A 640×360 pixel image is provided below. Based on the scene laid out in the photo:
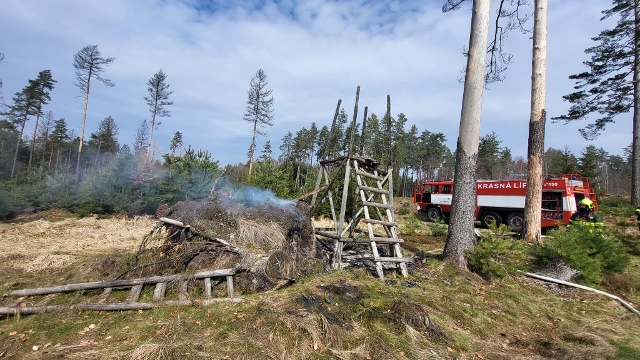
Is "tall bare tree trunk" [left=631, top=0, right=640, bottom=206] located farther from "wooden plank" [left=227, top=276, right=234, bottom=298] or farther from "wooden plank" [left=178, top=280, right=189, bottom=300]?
"wooden plank" [left=178, top=280, right=189, bottom=300]

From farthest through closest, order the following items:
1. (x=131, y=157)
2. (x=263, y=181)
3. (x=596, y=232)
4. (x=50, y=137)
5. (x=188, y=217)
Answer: (x=50, y=137) → (x=131, y=157) → (x=263, y=181) → (x=596, y=232) → (x=188, y=217)

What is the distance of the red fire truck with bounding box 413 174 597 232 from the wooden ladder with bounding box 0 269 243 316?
1124cm

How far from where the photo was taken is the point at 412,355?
3.19m

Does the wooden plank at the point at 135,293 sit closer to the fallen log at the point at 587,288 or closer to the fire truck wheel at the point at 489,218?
the fallen log at the point at 587,288

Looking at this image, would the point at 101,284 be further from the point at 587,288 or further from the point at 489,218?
the point at 489,218

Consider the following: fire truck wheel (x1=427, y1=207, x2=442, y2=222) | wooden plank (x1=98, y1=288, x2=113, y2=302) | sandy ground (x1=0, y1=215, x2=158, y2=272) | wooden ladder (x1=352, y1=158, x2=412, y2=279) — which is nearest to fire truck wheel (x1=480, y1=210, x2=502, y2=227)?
fire truck wheel (x1=427, y1=207, x2=442, y2=222)

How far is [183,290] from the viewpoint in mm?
4359

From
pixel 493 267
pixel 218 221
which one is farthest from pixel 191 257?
pixel 493 267

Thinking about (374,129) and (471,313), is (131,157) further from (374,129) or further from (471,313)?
(374,129)

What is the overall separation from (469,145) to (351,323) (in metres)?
4.50

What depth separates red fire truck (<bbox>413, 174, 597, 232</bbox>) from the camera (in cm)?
1377

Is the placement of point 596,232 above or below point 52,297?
above

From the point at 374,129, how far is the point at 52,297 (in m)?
44.3

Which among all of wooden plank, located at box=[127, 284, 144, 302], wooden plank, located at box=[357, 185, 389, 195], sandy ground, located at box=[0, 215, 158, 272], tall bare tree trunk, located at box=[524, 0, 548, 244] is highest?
tall bare tree trunk, located at box=[524, 0, 548, 244]
